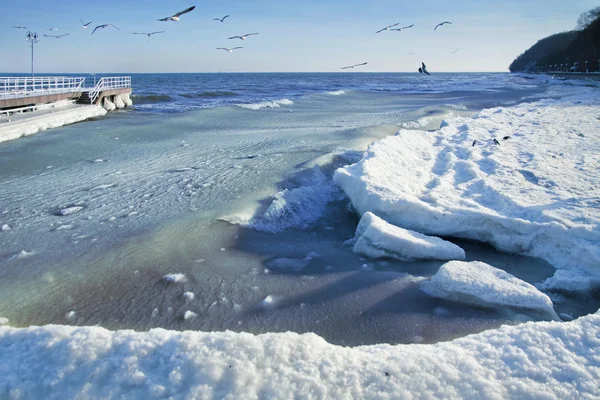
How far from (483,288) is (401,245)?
113cm

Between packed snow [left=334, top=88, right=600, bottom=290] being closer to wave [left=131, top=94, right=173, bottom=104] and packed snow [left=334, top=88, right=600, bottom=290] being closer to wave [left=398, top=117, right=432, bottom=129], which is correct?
wave [left=398, top=117, right=432, bottom=129]

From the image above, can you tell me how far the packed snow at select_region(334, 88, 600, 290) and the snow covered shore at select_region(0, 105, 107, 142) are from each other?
12.1 m

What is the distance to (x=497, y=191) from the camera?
651cm

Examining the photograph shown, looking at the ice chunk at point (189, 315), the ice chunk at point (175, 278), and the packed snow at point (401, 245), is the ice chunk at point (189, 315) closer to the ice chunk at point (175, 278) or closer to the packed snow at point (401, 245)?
the ice chunk at point (175, 278)

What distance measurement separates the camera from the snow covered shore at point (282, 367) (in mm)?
2443

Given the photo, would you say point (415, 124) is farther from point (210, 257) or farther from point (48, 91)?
point (48, 91)

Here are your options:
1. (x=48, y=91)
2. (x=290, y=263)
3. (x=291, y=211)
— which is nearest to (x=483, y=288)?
(x=290, y=263)

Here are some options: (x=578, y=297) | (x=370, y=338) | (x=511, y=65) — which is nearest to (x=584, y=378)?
(x=370, y=338)

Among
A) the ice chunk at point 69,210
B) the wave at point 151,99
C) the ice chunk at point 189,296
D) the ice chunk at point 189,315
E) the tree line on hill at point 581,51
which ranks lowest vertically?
the ice chunk at point 189,315

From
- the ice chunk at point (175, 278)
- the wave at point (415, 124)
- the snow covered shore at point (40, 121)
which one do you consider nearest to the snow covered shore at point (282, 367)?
the ice chunk at point (175, 278)

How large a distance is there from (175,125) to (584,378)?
678 inches

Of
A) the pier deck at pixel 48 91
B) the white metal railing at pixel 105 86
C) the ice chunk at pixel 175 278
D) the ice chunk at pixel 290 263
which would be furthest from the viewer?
the white metal railing at pixel 105 86

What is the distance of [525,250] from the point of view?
5.18m

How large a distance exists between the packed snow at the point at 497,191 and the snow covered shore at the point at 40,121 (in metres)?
12.1
